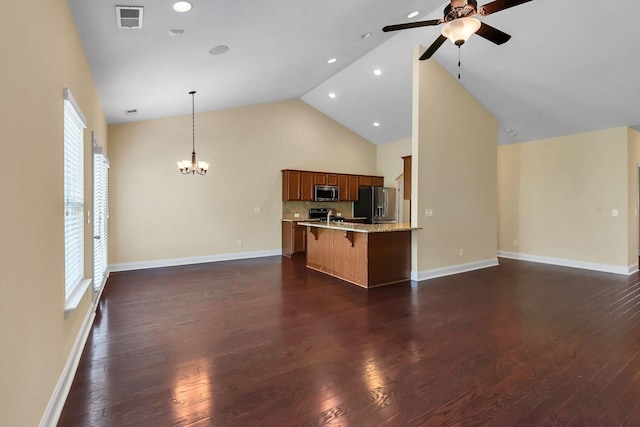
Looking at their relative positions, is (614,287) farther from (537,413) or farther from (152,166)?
(152,166)

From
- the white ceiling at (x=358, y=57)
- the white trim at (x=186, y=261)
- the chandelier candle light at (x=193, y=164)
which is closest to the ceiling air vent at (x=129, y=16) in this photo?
the white ceiling at (x=358, y=57)

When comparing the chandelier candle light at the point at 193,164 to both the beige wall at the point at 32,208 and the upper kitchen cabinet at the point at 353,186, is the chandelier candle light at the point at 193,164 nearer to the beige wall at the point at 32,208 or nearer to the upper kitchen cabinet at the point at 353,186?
the beige wall at the point at 32,208

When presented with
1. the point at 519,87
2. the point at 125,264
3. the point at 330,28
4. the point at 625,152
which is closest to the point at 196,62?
the point at 330,28

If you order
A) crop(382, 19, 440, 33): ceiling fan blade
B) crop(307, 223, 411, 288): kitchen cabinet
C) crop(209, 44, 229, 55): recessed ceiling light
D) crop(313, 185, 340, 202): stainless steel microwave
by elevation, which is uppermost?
crop(209, 44, 229, 55): recessed ceiling light

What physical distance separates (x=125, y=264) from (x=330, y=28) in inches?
212

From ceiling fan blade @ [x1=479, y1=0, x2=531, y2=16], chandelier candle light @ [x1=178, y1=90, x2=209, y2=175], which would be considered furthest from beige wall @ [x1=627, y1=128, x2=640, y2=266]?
chandelier candle light @ [x1=178, y1=90, x2=209, y2=175]

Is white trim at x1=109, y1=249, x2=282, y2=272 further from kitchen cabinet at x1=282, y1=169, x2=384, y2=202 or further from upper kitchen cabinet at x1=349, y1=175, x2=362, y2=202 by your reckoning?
upper kitchen cabinet at x1=349, y1=175, x2=362, y2=202

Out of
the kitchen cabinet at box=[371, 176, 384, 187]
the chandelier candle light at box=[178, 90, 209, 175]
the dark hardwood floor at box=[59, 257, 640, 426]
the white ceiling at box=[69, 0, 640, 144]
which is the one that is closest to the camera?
the dark hardwood floor at box=[59, 257, 640, 426]

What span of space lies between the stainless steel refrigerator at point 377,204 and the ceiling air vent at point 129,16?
6479 millimetres

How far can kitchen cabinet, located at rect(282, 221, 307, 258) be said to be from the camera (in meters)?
7.43

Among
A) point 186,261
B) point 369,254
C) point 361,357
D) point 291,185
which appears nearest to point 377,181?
point 291,185

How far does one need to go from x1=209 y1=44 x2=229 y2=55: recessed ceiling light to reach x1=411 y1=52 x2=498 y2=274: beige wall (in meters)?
2.92

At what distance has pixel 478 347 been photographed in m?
2.80

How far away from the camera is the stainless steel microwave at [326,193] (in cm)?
801
